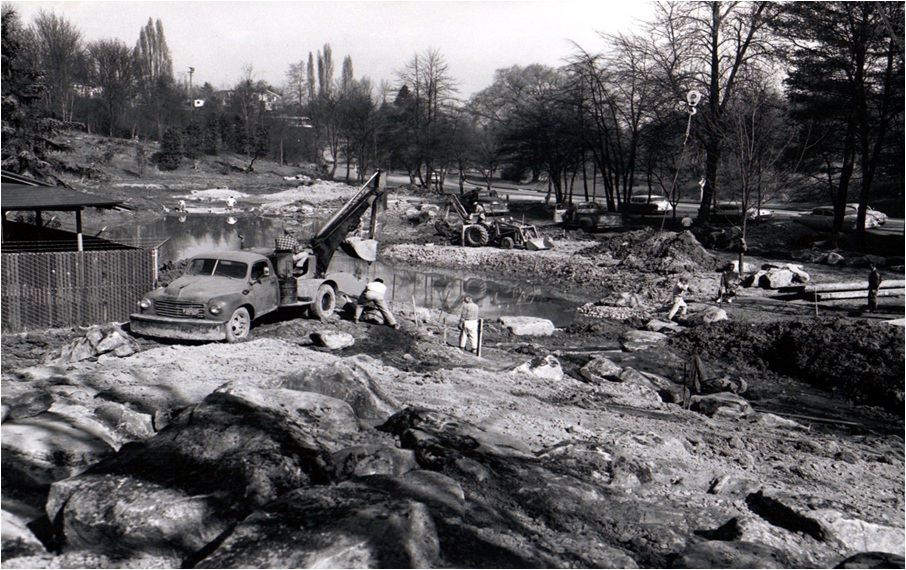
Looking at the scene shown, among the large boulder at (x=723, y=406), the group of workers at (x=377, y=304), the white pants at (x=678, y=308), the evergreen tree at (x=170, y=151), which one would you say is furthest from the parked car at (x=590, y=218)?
the evergreen tree at (x=170, y=151)

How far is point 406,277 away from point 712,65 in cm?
1774

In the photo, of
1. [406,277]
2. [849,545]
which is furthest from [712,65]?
[849,545]

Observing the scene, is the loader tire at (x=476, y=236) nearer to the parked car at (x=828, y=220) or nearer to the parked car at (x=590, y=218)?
the parked car at (x=590, y=218)

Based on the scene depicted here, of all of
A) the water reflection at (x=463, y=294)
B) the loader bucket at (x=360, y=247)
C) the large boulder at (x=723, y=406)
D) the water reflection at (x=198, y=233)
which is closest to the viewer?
the large boulder at (x=723, y=406)

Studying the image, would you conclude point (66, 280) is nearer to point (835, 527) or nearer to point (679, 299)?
point (835, 527)

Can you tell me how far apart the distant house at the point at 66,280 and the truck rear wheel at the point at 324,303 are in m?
3.48

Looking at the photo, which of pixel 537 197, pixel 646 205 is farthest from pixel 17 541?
pixel 537 197

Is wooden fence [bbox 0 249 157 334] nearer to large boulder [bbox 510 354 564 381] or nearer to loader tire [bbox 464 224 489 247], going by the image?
large boulder [bbox 510 354 564 381]

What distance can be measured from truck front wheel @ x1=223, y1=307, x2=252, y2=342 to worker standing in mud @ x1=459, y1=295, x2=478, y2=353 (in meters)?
3.90

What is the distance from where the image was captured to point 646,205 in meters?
42.2

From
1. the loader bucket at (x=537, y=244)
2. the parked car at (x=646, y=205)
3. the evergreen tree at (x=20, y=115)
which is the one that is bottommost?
the loader bucket at (x=537, y=244)

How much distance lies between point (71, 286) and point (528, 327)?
935cm

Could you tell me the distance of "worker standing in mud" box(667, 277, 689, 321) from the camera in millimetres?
18828

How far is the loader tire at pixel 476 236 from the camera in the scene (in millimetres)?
32125
